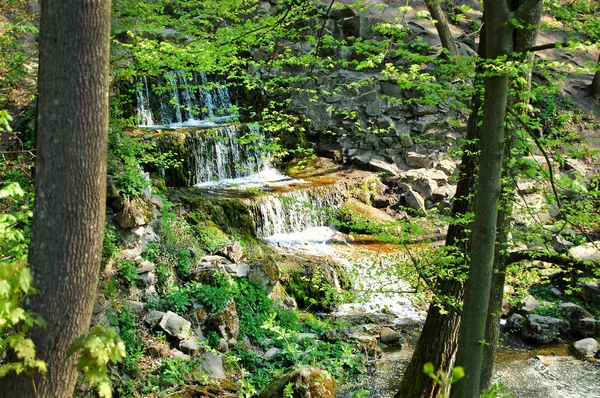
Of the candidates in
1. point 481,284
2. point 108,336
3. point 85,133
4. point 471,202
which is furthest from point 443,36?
point 108,336

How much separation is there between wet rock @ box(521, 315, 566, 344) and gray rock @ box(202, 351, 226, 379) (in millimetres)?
5805

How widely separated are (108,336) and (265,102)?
13387mm

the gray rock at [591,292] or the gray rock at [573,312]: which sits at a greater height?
the gray rock at [591,292]

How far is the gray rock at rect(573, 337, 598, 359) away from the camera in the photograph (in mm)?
8852

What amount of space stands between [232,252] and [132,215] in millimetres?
2021

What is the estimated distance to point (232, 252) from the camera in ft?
28.5

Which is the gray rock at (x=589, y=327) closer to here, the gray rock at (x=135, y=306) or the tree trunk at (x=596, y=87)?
the gray rock at (x=135, y=306)

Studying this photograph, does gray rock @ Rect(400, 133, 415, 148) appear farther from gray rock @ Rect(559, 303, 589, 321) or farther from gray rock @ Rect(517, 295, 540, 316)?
gray rock @ Rect(559, 303, 589, 321)

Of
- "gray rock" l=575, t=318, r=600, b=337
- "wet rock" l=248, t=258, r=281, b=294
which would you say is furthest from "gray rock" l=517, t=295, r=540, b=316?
"wet rock" l=248, t=258, r=281, b=294

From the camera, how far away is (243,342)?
7.43 metres

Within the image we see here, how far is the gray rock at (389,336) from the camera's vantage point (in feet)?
28.7

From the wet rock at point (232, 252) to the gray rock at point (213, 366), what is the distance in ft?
7.23

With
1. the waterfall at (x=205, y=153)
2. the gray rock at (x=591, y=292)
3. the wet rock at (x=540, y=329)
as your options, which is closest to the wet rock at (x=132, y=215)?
the waterfall at (x=205, y=153)

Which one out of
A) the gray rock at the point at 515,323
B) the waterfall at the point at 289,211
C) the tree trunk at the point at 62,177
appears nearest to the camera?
the tree trunk at the point at 62,177
